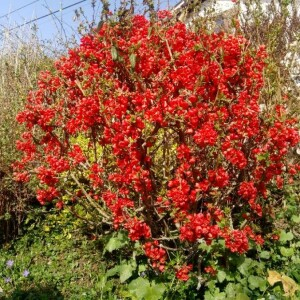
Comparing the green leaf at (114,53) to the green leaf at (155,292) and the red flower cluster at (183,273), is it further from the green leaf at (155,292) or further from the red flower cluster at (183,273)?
the green leaf at (155,292)

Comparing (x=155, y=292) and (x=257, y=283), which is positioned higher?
(x=155, y=292)

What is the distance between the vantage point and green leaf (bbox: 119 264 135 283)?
10.8 feet

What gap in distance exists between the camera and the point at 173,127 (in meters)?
2.85

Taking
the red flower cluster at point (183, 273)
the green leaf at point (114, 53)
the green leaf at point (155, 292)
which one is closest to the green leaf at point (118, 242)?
the green leaf at point (155, 292)

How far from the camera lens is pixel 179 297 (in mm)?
3152

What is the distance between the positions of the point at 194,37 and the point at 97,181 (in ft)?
4.15

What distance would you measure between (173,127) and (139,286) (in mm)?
1232

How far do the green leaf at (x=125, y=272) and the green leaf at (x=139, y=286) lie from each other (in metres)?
0.06

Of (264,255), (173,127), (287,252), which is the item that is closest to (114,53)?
(173,127)

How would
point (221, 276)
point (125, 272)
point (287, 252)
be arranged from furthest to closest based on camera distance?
point (287, 252) → point (125, 272) → point (221, 276)

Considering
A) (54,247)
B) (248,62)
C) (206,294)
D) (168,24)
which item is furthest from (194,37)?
(54,247)

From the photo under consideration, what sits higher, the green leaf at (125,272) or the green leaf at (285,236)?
the green leaf at (125,272)

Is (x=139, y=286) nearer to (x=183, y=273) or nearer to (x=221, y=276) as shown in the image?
(x=183, y=273)

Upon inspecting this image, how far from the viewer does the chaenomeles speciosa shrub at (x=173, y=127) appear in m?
2.64
